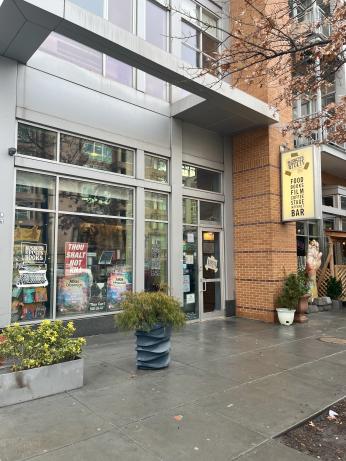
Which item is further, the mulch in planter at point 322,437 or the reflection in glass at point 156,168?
the reflection in glass at point 156,168

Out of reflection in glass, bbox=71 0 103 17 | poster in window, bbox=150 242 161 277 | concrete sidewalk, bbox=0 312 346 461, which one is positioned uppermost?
reflection in glass, bbox=71 0 103 17

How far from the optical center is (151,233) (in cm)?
912

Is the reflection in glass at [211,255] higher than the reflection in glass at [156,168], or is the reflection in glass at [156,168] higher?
the reflection in glass at [156,168]

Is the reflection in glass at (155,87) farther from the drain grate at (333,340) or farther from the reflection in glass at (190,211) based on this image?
the drain grate at (333,340)

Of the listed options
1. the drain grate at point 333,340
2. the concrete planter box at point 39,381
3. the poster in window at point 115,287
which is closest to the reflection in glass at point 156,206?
the poster in window at point 115,287

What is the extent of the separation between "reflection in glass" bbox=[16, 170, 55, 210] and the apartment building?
20 millimetres

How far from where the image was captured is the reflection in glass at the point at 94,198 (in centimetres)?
769

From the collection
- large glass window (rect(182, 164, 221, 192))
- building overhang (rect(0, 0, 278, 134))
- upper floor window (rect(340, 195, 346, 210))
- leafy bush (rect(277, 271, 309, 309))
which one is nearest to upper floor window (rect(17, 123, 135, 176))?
building overhang (rect(0, 0, 278, 134))

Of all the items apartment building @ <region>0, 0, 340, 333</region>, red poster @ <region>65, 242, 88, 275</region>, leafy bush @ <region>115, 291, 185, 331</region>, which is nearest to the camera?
leafy bush @ <region>115, 291, 185, 331</region>

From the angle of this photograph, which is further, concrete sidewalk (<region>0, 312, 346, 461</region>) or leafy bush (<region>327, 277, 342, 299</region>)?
A: leafy bush (<region>327, 277, 342, 299</region>)

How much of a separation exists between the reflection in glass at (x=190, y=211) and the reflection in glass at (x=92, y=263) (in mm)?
1745

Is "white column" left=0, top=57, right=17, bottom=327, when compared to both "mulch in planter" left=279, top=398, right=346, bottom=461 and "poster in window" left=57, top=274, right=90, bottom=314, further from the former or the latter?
"mulch in planter" left=279, top=398, right=346, bottom=461

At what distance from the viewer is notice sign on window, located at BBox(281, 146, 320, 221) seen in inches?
370

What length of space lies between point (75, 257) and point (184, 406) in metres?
4.21
